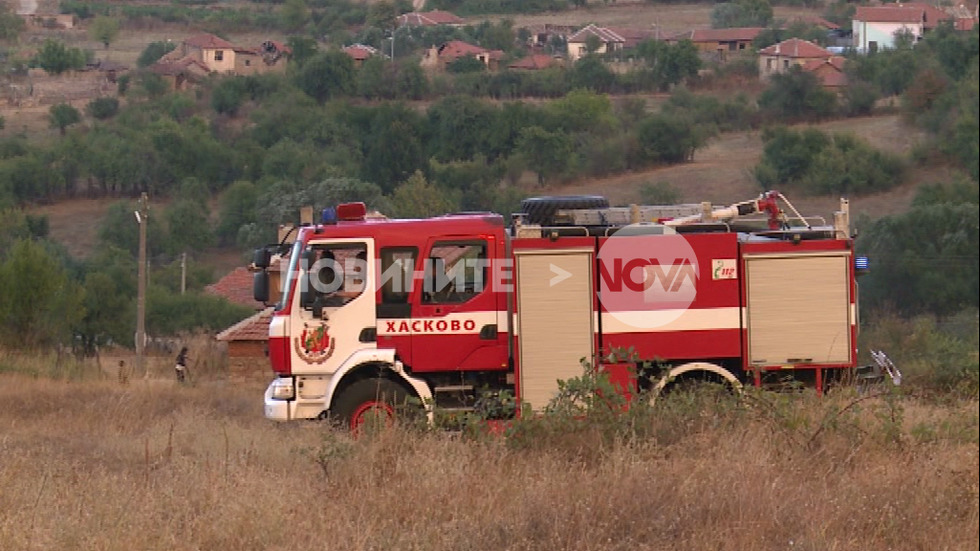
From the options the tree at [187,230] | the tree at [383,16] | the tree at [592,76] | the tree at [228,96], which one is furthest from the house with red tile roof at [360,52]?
the tree at [187,230]

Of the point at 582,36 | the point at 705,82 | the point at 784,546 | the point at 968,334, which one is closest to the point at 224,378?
the point at 784,546

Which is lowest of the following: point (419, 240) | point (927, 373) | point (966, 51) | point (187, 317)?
point (187, 317)

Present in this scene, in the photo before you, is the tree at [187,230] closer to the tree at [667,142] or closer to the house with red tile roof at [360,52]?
the tree at [667,142]

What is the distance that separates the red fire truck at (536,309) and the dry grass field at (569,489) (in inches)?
90.6

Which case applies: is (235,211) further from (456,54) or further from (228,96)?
(456,54)

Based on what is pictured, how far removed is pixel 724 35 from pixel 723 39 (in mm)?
821

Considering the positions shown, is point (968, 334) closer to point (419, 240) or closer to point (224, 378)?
point (419, 240)

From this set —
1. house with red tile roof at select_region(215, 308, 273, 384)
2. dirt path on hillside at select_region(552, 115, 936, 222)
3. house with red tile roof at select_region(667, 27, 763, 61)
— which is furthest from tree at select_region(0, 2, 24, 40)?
house with red tile roof at select_region(215, 308, 273, 384)

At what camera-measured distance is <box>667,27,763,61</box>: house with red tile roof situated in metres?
90.3

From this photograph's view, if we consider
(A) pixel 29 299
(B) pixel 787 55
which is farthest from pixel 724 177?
(A) pixel 29 299

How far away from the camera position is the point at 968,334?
12.7ft

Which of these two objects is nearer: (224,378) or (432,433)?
(432,433)

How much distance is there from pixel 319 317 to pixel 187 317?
35274 mm

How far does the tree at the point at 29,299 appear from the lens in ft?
97.6
